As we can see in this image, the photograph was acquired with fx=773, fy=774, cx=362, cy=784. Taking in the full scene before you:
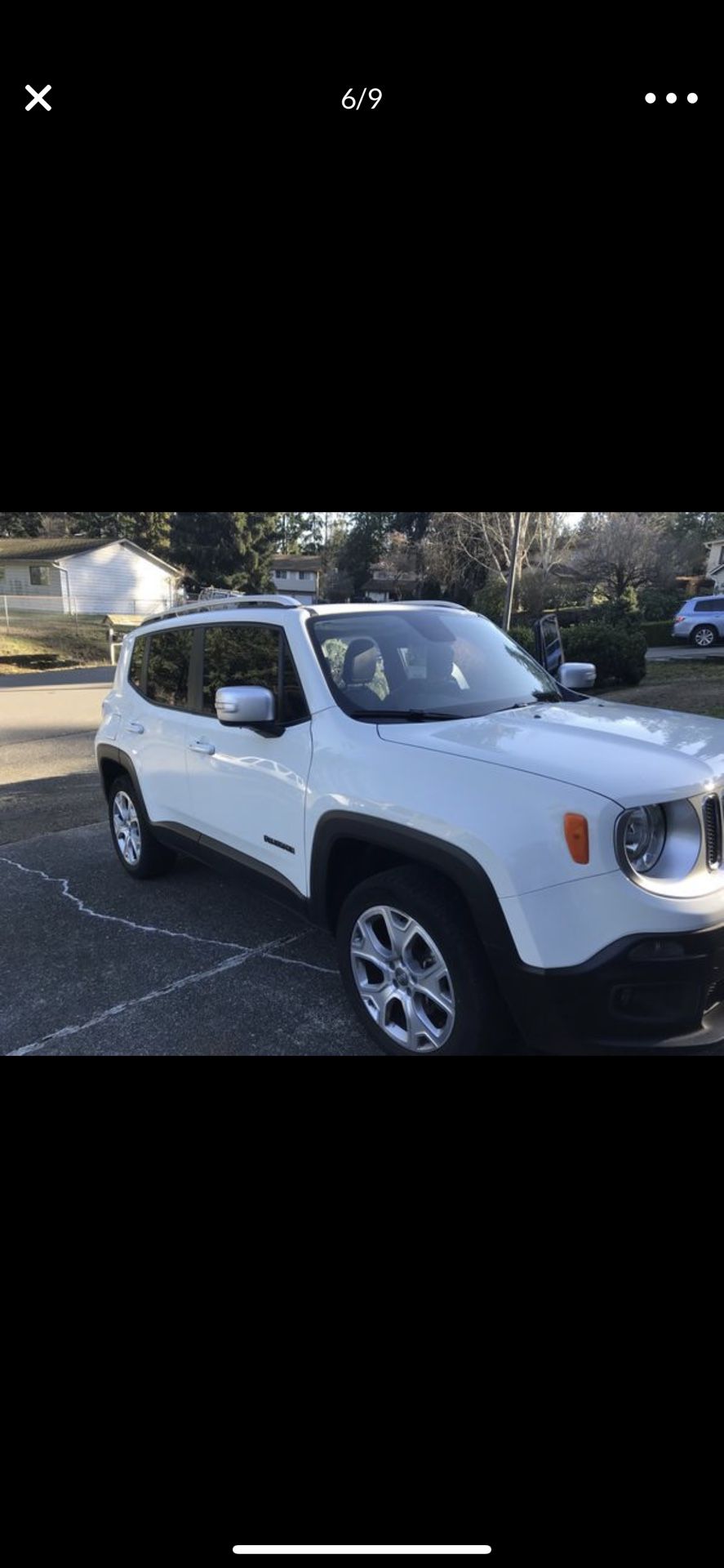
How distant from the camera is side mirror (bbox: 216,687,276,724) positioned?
3291 millimetres

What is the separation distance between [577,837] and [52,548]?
40.0 m

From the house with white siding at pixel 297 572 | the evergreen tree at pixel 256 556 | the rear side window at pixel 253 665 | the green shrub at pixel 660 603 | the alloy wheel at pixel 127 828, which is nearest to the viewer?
the rear side window at pixel 253 665

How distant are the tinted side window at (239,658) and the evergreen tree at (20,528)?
42186 millimetres

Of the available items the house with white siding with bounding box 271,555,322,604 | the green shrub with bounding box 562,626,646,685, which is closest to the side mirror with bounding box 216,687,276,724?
the green shrub with bounding box 562,626,646,685

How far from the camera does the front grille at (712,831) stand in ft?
8.11

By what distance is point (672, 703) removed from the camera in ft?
39.7

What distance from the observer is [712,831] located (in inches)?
98.3

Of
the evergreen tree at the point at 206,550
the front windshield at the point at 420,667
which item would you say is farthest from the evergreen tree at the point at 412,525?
the front windshield at the point at 420,667

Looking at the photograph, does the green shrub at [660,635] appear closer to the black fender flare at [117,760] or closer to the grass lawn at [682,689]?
the grass lawn at [682,689]

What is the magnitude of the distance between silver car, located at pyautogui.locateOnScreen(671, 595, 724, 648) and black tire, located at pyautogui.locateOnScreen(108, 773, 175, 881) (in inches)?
818

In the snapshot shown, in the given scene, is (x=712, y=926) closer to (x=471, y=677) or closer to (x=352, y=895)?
(x=352, y=895)

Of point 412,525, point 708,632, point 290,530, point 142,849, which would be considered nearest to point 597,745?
point 142,849

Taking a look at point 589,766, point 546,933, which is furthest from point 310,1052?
point 589,766

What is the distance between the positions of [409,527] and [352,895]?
31609mm
